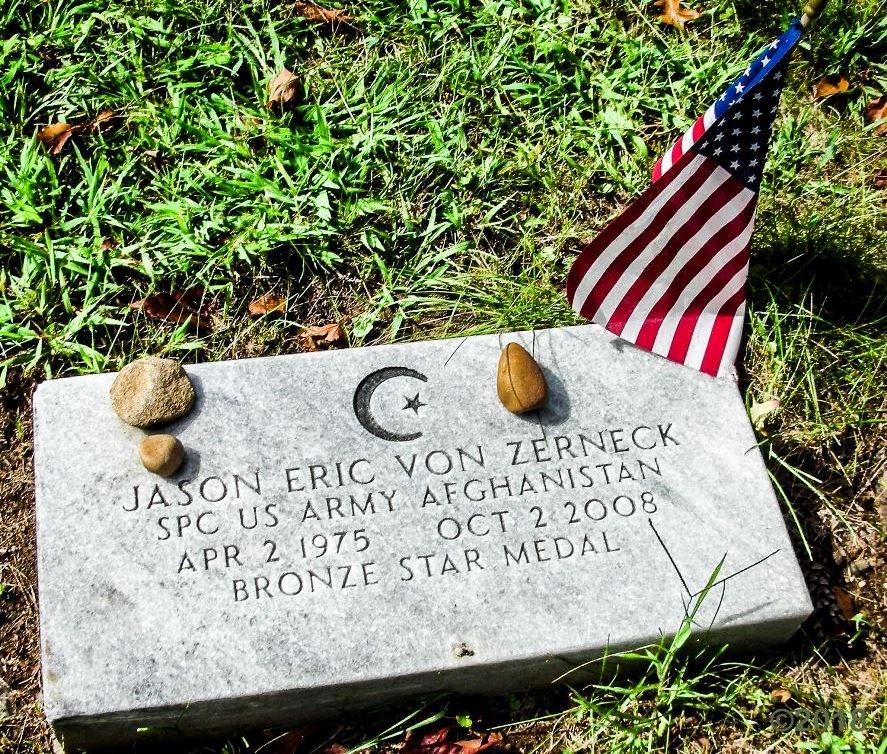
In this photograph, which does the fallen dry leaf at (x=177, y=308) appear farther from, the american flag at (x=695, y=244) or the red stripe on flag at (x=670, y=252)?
the red stripe on flag at (x=670, y=252)

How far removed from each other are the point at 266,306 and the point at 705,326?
1431mm

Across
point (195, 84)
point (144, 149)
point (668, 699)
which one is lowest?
point (668, 699)

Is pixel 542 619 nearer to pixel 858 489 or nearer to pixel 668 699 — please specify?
pixel 668 699

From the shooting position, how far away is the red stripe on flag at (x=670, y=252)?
101 inches

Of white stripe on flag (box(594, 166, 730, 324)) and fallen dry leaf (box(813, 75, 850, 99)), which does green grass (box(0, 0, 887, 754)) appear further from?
white stripe on flag (box(594, 166, 730, 324))

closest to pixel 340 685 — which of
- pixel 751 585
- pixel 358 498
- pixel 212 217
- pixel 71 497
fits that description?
pixel 358 498

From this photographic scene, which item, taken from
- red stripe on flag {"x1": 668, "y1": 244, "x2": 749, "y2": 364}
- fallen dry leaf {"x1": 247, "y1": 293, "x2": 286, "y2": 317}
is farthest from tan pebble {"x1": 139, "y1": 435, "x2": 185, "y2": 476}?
red stripe on flag {"x1": 668, "y1": 244, "x2": 749, "y2": 364}

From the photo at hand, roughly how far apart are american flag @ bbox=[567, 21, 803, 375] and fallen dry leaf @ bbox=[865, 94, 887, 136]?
1.14 meters

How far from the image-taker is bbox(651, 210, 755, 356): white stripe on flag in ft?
8.62

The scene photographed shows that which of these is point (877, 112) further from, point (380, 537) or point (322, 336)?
point (380, 537)

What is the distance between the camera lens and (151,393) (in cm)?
259

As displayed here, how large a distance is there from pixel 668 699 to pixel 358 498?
99 centimetres

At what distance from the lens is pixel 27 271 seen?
3.20m

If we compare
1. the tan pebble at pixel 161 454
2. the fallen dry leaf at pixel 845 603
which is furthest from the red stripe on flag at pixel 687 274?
the tan pebble at pixel 161 454
